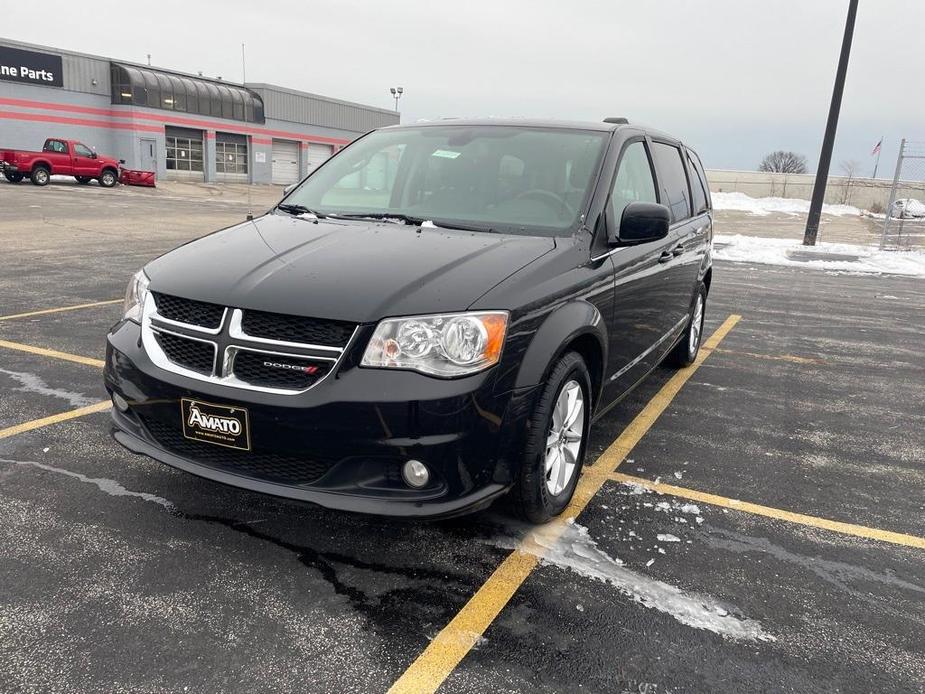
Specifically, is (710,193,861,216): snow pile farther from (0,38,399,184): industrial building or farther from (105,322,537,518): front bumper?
(105,322,537,518): front bumper

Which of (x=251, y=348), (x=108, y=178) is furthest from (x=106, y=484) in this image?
(x=108, y=178)

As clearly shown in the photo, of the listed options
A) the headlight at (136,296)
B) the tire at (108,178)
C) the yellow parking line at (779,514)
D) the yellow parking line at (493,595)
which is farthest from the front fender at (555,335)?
the tire at (108,178)

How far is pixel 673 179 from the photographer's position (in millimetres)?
5129

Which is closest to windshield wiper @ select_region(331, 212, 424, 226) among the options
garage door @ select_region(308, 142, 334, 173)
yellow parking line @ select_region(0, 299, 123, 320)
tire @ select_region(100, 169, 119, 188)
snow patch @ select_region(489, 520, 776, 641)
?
snow patch @ select_region(489, 520, 776, 641)

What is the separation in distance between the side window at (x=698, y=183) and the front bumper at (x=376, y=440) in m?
3.80

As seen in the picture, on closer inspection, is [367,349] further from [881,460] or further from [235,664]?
[881,460]

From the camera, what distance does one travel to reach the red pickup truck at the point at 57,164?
28.8 meters

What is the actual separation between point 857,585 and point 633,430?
6.03ft

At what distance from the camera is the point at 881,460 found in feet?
14.1

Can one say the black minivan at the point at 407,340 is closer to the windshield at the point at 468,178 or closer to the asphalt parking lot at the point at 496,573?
the windshield at the point at 468,178

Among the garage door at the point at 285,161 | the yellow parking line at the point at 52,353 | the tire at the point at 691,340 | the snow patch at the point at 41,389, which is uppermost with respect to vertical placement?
the garage door at the point at 285,161

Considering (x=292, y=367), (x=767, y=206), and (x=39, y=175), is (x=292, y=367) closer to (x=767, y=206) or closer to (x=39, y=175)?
(x=39, y=175)

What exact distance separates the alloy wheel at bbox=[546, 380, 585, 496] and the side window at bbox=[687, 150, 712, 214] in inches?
124

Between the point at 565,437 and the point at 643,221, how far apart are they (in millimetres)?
1145
